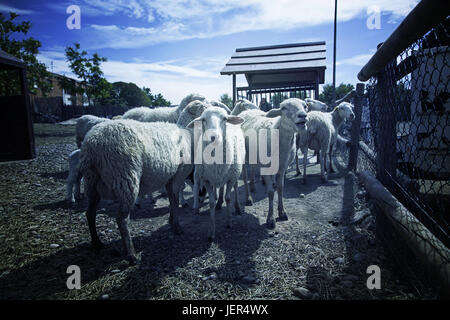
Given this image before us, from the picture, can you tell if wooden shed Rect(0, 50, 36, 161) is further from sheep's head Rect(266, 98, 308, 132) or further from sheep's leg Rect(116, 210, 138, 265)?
sheep's head Rect(266, 98, 308, 132)

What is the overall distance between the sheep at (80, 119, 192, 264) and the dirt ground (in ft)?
1.25

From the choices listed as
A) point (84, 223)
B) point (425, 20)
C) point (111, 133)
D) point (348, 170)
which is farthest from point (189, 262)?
point (348, 170)

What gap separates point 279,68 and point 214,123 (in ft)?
22.0

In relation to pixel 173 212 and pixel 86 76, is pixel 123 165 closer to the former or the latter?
pixel 173 212

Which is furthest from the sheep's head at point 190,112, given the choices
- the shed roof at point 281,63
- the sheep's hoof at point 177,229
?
the shed roof at point 281,63

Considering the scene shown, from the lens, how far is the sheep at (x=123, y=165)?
251cm

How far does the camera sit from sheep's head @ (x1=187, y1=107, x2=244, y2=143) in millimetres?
3033

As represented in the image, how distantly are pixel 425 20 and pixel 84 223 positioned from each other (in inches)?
169

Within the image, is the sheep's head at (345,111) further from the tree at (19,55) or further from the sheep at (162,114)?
the tree at (19,55)

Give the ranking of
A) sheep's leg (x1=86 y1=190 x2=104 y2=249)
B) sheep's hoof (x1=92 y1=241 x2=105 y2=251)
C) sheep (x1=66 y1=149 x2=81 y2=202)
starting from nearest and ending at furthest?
sheep's leg (x1=86 y1=190 x2=104 y2=249), sheep's hoof (x1=92 y1=241 x2=105 y2=251), sheep (x1=66 y1=149 x2=81 y2=202)

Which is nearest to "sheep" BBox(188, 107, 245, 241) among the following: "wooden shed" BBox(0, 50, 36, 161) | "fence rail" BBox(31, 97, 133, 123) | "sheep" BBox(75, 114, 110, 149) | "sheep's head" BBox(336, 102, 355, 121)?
"sheep's head" BBox(336, 102, 355, 121)

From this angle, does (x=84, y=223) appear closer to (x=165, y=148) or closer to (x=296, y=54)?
(x=165, y=148)

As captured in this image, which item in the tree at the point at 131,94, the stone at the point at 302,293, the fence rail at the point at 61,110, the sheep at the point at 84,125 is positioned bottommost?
the stone at the point at 302,293

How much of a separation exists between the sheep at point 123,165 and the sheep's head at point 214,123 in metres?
0.56
